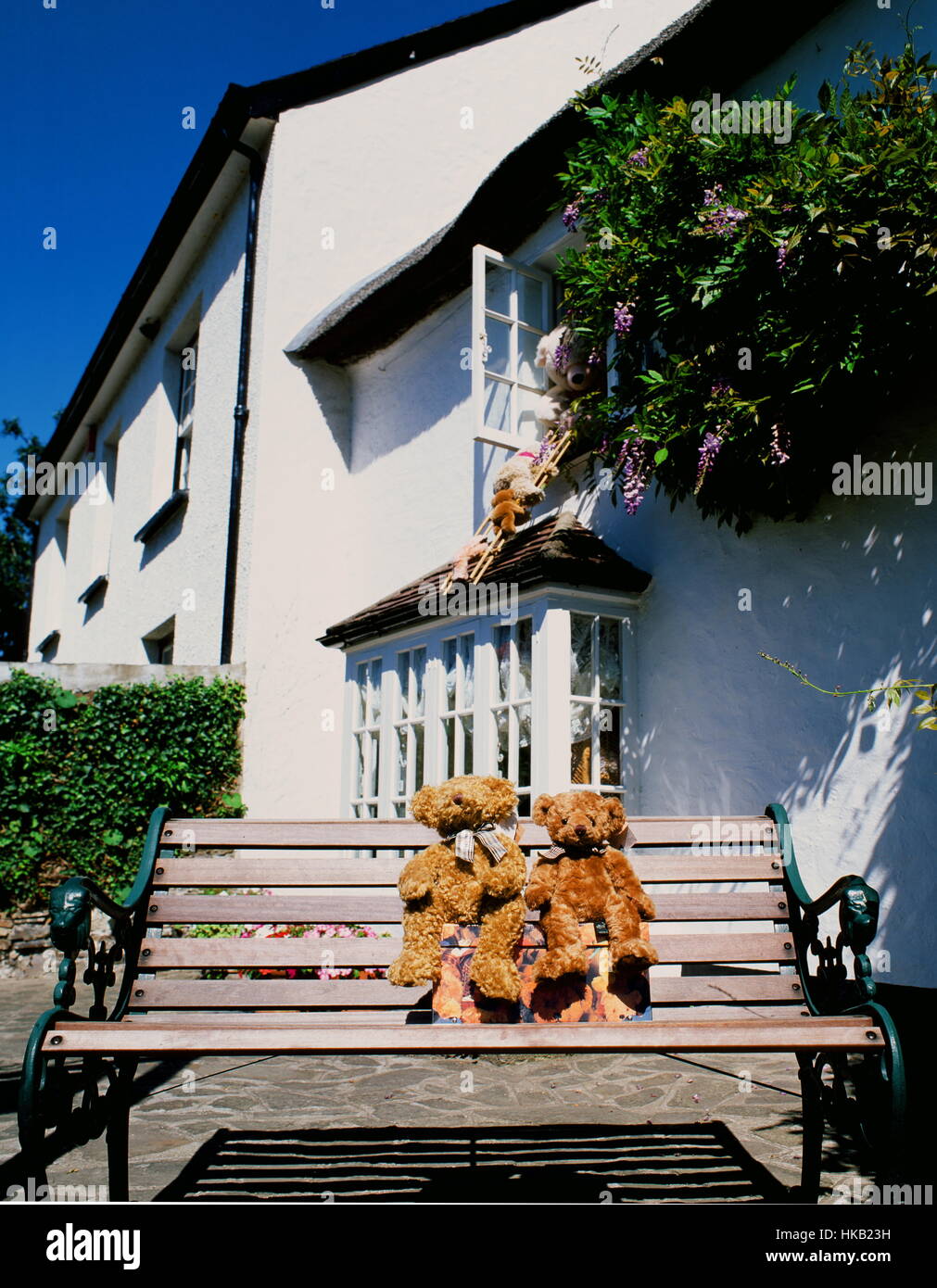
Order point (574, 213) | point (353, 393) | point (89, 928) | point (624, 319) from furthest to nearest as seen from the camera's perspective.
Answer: point (353, 393)
point (574, 213)
point (624, 319)
point (89, 928)

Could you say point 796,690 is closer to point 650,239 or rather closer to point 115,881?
point 650,239

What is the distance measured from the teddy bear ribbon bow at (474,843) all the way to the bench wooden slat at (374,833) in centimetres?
33

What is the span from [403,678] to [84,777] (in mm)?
2494

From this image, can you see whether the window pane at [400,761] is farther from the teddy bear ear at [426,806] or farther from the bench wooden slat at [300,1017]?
the teddy bear ear at [426,806]

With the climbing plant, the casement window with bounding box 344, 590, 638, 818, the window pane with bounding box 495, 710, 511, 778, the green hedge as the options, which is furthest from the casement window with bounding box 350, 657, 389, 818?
the climbing plant

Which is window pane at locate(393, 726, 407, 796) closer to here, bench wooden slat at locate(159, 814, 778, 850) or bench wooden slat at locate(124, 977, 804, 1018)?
bench wooden slat at locate(159, 814, 778, 850)

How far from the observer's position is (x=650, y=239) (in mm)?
4469

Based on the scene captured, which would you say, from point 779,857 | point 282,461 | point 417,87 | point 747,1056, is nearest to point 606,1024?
point 779,857

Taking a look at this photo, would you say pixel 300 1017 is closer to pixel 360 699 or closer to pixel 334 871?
pixel 334 871

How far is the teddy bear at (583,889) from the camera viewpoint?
2.41 m

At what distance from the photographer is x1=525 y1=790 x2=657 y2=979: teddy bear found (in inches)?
94.9

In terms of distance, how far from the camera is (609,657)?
223 inches

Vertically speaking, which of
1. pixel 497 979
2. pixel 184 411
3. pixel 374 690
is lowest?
→ pixel 497 979

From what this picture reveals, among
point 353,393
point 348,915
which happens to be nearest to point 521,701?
point 348,915
